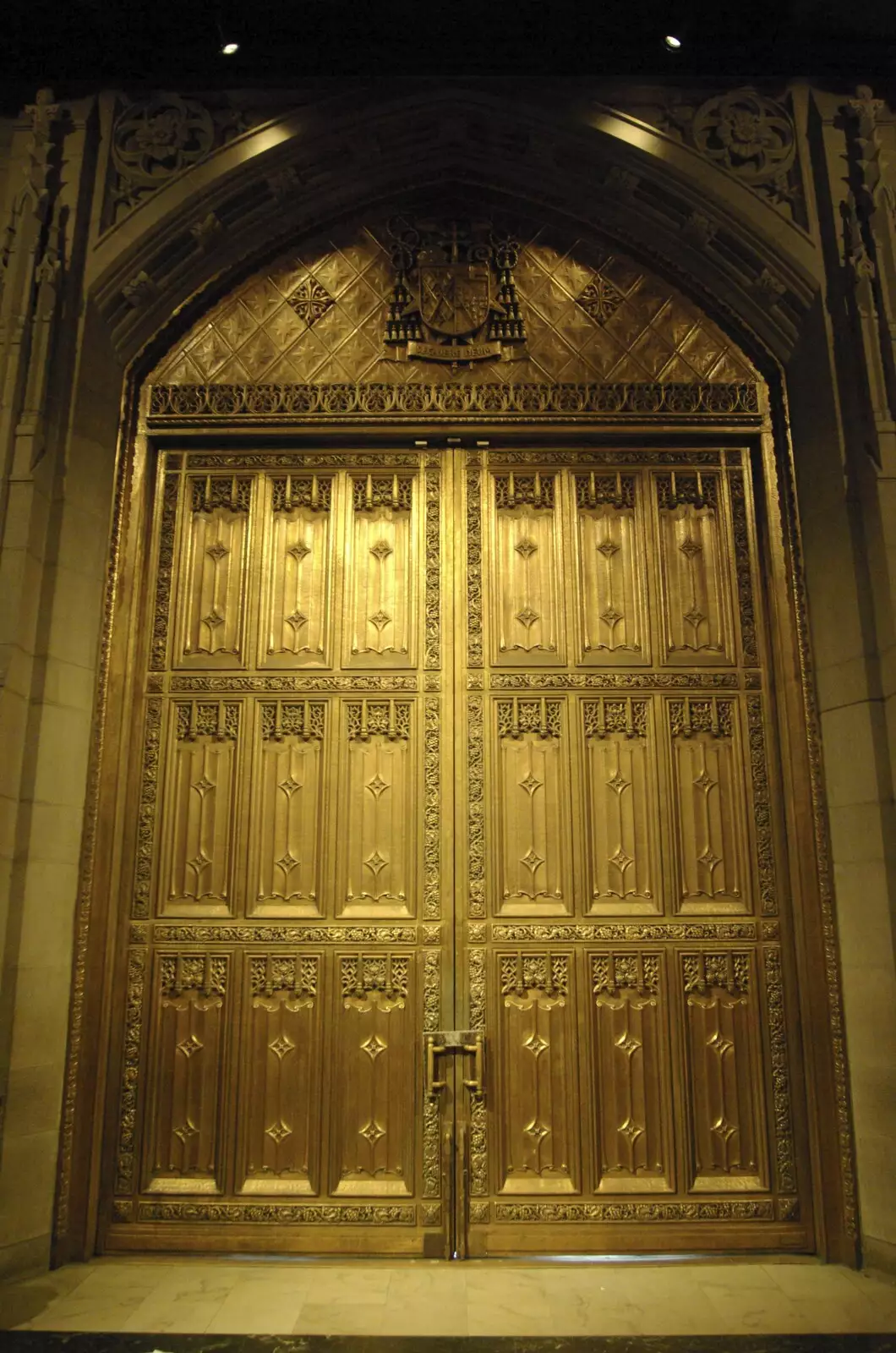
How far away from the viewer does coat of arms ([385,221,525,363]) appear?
4.93 m

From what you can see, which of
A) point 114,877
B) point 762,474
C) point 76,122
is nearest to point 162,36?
point 76,122

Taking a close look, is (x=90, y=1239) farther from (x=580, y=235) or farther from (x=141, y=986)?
(x=580, y=235)

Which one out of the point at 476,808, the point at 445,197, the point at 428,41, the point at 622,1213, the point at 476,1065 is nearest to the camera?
the point at 622,1213

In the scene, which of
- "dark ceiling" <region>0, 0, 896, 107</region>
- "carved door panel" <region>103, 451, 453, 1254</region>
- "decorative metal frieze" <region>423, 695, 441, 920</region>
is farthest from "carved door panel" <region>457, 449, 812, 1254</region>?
"dark ceiling" <region>0, 0, 896, 107</region>

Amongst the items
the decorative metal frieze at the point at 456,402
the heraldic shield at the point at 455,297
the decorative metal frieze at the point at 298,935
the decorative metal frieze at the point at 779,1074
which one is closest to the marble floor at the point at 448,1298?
the decorative metal frieze at the point at 779,1074

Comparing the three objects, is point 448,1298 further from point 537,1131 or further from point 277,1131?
point 277,1131

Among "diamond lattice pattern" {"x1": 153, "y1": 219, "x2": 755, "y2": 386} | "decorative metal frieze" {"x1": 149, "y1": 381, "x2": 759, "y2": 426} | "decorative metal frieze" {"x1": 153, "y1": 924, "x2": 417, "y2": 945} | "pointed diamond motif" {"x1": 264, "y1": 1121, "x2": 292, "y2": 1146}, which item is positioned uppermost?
"diamond lattice pattern" {"x1": 153, "y1": 219, "x2": 755, "y2": 386}

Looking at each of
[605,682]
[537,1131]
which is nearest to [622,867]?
[605,682]

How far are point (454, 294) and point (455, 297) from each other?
0.6 inches

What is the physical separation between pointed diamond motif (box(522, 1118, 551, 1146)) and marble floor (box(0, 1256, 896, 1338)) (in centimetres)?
48

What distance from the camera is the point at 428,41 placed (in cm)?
463

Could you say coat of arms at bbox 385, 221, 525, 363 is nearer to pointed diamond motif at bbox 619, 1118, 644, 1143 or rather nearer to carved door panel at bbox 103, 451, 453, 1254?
carved door panel at bbox 103, 451, 453, 1254

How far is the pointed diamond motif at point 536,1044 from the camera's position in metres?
4.29

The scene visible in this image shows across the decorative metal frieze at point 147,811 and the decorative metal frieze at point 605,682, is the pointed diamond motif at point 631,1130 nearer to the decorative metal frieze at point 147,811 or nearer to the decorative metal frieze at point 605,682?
the decorative metal frieze at point 605,682
